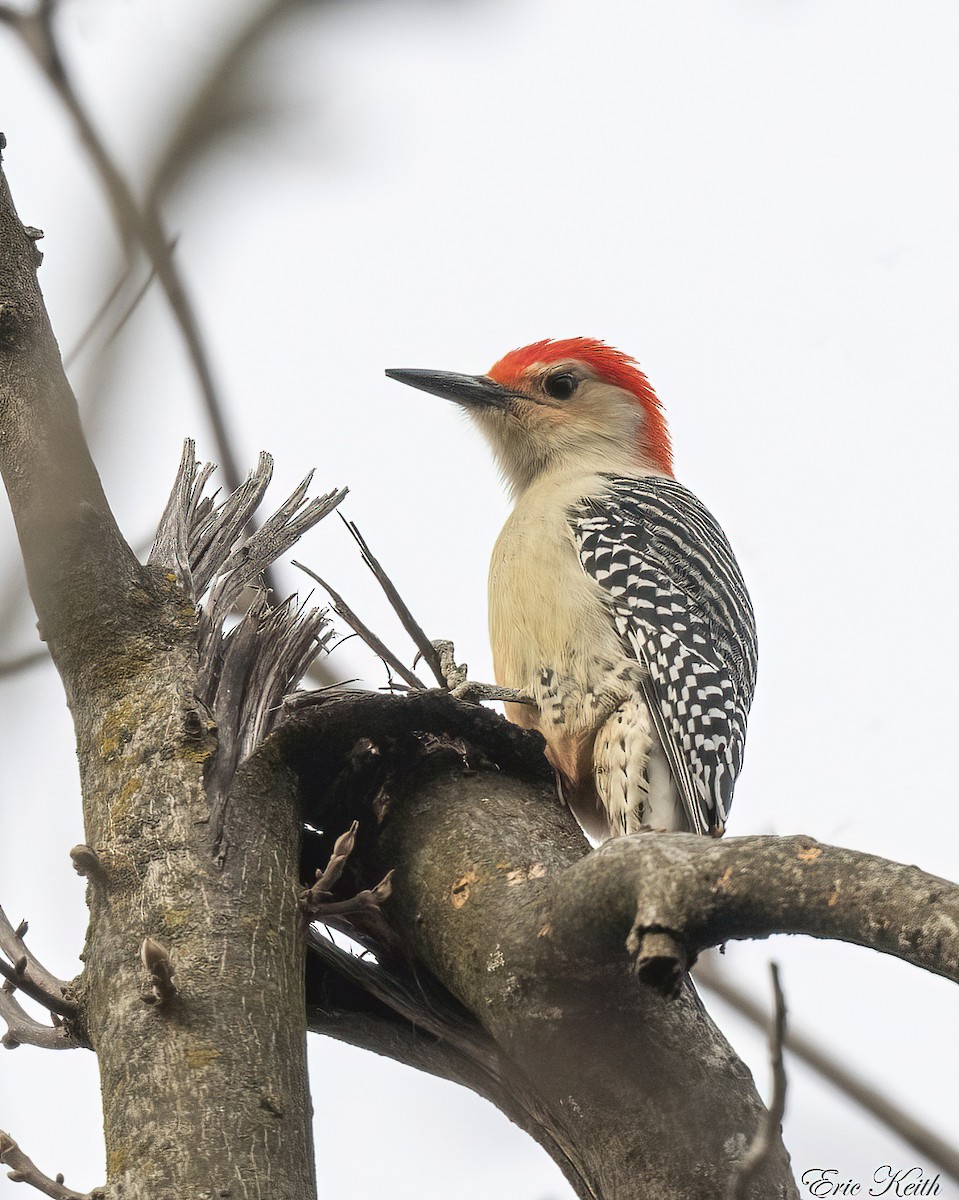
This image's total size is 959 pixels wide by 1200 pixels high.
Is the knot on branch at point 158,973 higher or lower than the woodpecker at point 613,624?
lower

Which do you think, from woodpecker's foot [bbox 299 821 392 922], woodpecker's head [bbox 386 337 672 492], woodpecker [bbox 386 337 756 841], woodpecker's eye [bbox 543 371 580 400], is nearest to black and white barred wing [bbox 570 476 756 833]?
woodpecker [bbox 386 337 756 841]

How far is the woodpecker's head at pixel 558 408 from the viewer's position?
671 centimetres

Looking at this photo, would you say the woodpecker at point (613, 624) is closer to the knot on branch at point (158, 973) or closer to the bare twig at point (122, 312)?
the knot on branch at point (158, 973)

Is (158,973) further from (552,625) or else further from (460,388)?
(460,388)

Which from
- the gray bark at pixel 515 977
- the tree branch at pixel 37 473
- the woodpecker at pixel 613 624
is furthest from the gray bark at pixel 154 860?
the woodpecker at pixel 613 624

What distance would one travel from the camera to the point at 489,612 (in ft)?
18.2

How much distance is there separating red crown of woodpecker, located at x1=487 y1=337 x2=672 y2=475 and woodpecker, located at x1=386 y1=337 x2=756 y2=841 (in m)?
0.25

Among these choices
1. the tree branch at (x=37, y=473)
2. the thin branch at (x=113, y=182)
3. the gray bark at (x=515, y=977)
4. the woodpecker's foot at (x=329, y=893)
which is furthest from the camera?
the tree branch at (x=37, y=473)

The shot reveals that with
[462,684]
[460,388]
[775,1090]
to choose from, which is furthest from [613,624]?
[775,1090]

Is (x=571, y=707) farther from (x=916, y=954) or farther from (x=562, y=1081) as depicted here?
(x=916, y=954)

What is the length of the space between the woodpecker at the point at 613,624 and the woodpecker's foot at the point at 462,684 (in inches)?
7.8

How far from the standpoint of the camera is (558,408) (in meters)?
6.81

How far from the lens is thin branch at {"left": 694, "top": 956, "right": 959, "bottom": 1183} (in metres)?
3.16

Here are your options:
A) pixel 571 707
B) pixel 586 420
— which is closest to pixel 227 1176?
pixel 571 707
